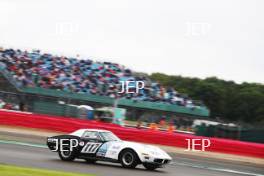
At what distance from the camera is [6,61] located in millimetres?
31406

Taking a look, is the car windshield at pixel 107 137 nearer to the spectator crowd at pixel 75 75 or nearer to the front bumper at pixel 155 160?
the front bumper at pixel 155 160

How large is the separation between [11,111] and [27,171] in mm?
15403

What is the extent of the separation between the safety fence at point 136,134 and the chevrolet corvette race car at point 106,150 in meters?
8.41

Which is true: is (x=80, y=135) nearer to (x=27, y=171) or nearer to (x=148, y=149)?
(x=148, y=149)

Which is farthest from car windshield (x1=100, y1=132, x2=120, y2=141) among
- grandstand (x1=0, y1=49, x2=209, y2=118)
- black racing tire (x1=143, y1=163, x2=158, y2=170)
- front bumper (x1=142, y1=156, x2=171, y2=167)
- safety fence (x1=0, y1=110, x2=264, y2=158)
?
grandstand (x1=0, y1=49, x2=209, y2=118)

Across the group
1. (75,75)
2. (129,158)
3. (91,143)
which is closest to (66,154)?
(91,143)

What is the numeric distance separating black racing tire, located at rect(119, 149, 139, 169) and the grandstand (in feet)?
50.4

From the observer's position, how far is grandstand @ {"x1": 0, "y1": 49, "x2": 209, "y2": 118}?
1165 inches

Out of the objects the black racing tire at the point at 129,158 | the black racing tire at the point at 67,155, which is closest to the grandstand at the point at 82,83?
the black racing tire at the point at 67,155

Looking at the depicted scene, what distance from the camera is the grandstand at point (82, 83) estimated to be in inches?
1165

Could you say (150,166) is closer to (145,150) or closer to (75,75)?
(145,150)

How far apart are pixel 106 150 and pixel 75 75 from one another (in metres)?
20.1

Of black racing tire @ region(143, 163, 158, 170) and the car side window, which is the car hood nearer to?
black racing tire @ region(143, 163, 158, 170)

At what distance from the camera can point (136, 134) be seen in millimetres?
21969
